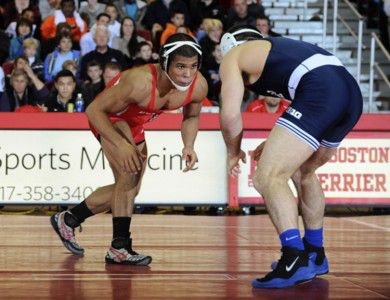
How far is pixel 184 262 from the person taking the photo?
29.3ft

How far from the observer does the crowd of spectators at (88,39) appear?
52.4 ft

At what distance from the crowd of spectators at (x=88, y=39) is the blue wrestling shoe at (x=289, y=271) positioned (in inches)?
318

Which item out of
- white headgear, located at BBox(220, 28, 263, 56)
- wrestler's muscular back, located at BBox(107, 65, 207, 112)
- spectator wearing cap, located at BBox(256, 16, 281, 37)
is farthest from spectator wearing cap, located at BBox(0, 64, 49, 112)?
white headgear, located at BBox(220, 28, 263, 56)

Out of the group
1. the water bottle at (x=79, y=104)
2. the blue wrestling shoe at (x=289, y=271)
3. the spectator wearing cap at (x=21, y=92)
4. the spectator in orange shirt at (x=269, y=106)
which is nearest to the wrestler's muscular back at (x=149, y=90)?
the blue wrestling shoe at (x=289, y=271)

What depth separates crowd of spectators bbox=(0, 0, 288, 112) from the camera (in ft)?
52.4

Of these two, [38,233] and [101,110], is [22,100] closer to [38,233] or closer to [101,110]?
[38,233]

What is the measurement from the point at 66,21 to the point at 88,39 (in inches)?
24.4

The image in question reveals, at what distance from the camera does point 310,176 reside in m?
8.27

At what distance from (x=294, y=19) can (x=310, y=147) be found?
1250cm

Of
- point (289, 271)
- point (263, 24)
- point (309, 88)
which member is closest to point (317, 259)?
point (289, 271)

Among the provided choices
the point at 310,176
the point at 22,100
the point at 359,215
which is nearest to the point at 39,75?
the point at 22,100

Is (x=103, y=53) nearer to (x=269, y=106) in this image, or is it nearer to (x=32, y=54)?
(x=32, y=54)

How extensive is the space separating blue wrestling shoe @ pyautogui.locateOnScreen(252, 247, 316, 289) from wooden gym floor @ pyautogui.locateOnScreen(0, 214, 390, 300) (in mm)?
72

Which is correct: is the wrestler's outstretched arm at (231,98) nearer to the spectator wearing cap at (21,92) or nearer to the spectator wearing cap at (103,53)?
the spectator wearing cap at (21,92)
